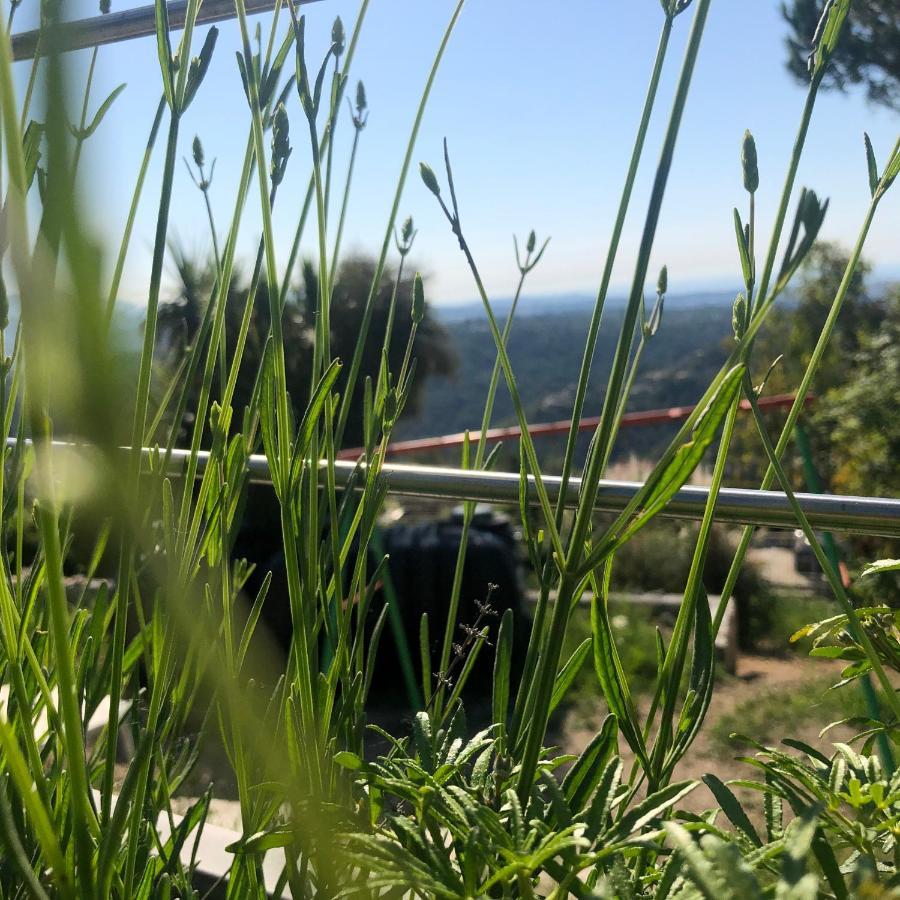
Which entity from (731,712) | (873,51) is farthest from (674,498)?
(873,51)

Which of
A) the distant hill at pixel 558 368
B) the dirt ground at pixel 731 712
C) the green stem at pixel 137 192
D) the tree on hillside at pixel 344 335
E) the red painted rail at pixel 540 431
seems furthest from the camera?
the distant hill at pixel 558 368

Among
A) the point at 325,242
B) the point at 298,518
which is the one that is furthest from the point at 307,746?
the point at 325,242

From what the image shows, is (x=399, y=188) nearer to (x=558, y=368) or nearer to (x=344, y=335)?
(x=344, y=335)

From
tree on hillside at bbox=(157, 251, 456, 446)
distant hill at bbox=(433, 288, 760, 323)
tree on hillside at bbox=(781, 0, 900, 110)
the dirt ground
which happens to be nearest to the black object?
the dirt ground

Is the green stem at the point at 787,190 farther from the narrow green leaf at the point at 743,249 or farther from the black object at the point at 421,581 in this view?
the black object at the point at 421,581

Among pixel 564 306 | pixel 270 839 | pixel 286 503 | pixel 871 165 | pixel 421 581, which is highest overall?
pixel 564 306

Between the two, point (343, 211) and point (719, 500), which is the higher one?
point (343, 211)

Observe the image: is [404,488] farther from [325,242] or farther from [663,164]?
A: [663,164]

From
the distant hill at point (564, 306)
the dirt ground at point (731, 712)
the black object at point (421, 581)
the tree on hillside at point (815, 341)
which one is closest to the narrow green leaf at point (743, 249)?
the dirt ground at point (731, 712)

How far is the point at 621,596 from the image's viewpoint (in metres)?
4.14

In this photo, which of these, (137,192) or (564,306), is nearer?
(137,192)

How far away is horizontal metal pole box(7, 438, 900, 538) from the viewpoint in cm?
46

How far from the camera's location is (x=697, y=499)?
1.63 ft

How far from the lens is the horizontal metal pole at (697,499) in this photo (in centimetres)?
46
